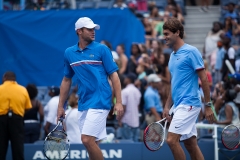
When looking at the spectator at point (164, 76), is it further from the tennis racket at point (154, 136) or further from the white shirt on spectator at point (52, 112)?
the tennis racket at point (154, 136)

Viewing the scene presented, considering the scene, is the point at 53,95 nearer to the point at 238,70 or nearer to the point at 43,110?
the point at 43,110

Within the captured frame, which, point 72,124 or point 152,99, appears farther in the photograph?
point 152,99

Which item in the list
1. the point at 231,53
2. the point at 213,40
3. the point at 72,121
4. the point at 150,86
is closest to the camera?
the point at 72,121

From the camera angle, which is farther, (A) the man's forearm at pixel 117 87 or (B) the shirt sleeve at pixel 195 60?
(A) the man's forearm at pixel 117 87

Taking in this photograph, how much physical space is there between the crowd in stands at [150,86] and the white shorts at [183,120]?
12.0ft

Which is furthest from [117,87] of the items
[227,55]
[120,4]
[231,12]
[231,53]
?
[120,4]

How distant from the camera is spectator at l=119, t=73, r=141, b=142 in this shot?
12961mm

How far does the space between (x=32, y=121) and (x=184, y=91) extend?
545 cm

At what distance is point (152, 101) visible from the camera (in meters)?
13.2

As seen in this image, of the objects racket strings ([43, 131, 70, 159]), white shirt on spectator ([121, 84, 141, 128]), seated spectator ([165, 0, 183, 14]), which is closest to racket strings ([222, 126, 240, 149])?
racket strings ([43, 131, 70, 159])

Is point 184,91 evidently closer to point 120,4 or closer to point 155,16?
point 155,16

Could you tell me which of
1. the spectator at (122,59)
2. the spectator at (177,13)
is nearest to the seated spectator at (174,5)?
the spectator at (177,13)

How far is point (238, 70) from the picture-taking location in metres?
14.6

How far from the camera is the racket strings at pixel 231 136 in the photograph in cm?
859
